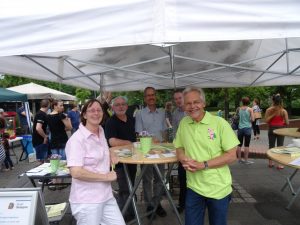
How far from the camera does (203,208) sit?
2.92 metres

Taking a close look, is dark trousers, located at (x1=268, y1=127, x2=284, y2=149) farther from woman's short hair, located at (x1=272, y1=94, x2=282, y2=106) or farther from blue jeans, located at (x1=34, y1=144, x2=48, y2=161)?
blue jeans, located at (x1=34, y1=144, x2=48, y2=161)

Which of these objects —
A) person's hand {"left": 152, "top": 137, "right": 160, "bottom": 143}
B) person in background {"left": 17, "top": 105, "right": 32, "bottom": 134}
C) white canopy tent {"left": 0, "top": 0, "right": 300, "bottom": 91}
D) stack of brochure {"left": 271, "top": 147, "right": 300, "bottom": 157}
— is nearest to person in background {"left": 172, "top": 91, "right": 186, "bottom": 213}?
person's hand {"left": 152, "top": 137, "right": 160, "bottom": 143}

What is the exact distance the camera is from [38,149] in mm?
7699

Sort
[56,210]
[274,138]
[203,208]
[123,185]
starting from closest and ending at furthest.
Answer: [203,208], [56,210], [123,185], [274,138]

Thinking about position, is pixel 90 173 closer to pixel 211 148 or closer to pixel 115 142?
pixel 211 148

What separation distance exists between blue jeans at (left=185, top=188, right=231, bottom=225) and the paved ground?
1603 mm

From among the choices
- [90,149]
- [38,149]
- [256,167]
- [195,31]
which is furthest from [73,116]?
[195,31]

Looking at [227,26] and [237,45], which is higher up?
[237,45]

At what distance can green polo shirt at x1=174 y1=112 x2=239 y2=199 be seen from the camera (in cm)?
269

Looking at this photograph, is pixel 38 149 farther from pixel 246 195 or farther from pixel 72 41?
pixel 72 41


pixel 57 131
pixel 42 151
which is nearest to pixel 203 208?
pixel 57 131

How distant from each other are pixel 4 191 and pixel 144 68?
135 inches

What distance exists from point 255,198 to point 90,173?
3.75m

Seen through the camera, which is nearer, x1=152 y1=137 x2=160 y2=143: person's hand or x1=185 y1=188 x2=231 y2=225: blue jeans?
x1=185 y1=188 x2=231 y2=225: blue jeans
